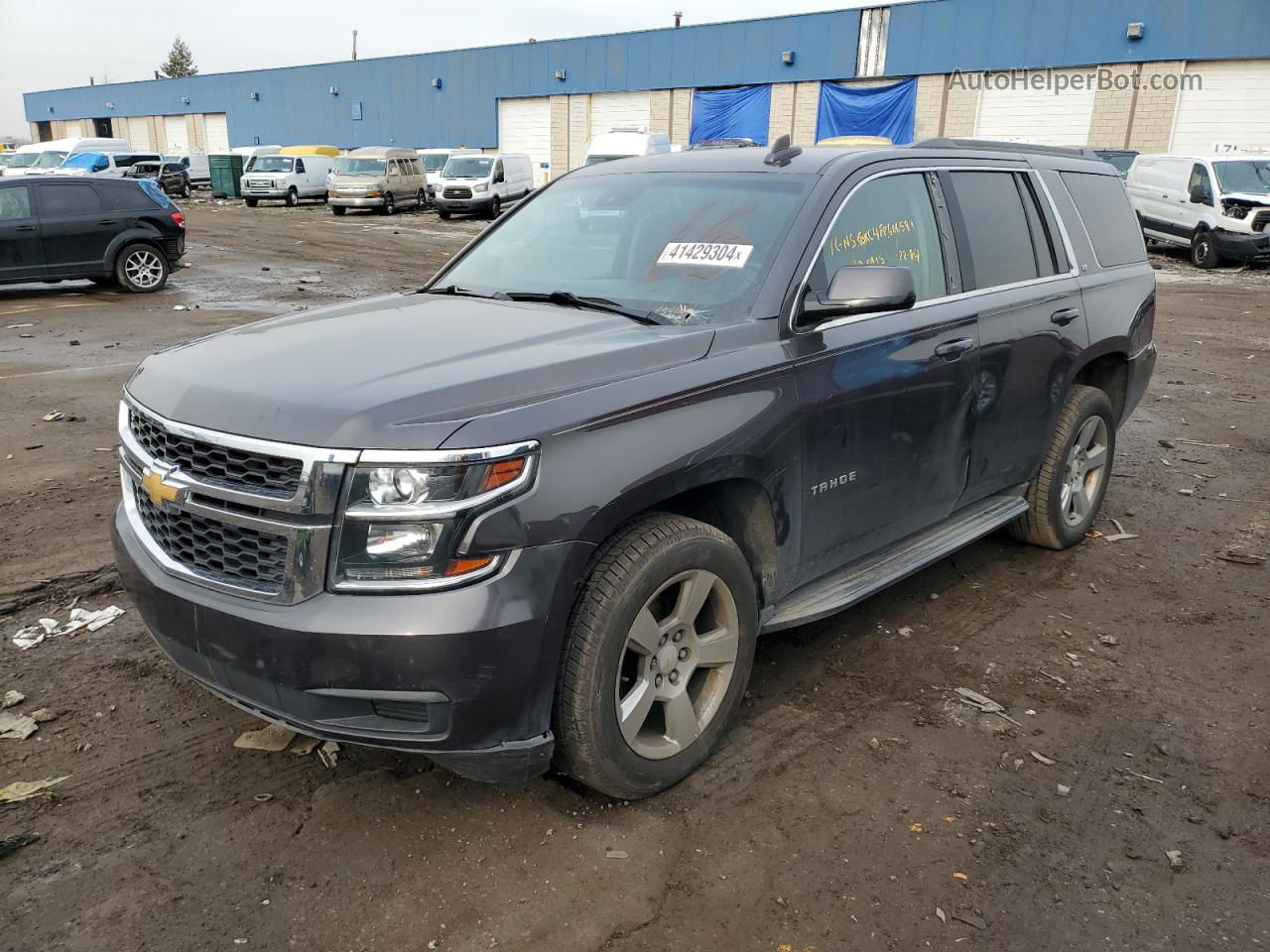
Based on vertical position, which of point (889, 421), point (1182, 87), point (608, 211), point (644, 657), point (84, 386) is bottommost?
point (84, 386)

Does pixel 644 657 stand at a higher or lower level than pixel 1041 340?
lower

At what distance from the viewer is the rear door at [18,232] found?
13.7 metres

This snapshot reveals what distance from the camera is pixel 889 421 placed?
367 cm

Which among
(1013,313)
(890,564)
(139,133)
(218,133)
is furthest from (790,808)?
(139,133)

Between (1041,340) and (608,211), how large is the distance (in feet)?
6.82

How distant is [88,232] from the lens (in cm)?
1454

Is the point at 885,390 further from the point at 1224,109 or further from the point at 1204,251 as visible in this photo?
the point at 1224,109

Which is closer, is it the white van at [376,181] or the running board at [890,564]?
the running board at [890,564]

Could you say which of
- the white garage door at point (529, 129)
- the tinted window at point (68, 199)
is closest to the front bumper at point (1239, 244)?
the tinted window at point (68, 199)

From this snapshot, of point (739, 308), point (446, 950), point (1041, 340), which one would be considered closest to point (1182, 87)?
point (1041, 340)

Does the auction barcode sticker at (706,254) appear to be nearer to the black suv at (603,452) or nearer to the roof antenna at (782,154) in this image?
the black suv at (603,452)

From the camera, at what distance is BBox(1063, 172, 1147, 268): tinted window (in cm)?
513

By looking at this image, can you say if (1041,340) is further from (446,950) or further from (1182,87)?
(1182,87)

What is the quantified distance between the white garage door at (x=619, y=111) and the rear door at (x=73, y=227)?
28903mm
